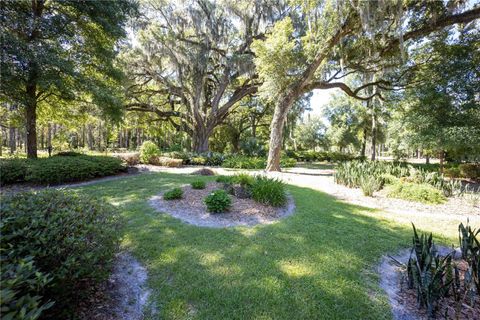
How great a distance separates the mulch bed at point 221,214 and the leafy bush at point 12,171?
A: 5.04 m

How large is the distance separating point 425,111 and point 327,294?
36.8 feet

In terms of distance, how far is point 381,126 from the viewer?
67.7ft

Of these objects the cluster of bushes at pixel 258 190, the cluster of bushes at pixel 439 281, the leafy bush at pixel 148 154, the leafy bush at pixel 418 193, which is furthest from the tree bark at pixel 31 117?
the leafy bush at pixel 418 193

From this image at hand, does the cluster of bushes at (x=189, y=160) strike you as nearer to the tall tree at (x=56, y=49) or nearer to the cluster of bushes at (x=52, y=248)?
the tall tree at (x=56, y=49)

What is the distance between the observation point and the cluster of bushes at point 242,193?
476 centimetres

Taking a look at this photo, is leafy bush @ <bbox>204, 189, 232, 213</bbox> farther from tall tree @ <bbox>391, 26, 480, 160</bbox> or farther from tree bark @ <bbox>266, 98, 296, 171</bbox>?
tall tree @ <bbox>391, 26, 480, 160</bbox>

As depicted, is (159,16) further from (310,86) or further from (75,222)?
(75,222)

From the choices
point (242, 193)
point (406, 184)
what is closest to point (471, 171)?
point (406, 184)

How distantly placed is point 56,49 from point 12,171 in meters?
4.57

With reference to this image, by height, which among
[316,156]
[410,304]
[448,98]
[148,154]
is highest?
[448,98]

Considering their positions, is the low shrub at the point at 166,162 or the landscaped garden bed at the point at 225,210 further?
the low shrub at the point at 166,162

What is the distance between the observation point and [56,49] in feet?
25.1

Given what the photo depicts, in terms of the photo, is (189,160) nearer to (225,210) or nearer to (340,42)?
(225,210)

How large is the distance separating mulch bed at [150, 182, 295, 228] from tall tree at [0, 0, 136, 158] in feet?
19.7
